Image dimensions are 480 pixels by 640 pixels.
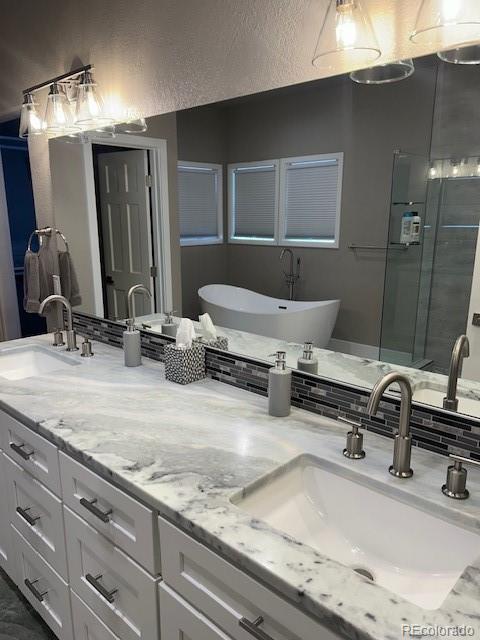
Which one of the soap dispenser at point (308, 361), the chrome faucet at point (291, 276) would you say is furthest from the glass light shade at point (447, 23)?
the soap dispenser at point (308, 361)

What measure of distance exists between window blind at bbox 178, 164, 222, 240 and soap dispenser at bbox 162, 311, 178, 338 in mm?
360

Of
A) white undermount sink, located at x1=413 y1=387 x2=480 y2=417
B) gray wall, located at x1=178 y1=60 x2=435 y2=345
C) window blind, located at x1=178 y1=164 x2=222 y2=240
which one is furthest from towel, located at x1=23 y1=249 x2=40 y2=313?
white undermount sink, located at x1=413 y1=387 x2=480 y2=417

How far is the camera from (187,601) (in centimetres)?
99

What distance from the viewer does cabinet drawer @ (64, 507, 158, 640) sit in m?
1.11

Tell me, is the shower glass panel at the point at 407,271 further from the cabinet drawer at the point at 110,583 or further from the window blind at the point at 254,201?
the cabinet drawer at the point at 110,583

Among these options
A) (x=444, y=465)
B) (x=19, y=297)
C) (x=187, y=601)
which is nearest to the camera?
(x=187, y=601)

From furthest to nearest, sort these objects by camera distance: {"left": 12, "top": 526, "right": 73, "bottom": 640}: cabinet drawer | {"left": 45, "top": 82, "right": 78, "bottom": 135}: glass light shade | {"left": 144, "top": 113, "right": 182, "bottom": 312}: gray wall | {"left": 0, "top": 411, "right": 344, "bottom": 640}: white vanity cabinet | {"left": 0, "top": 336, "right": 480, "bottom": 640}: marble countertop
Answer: {"left": 45, "top": 82, "right": 78, "bottom": 135}: glass light shade, {"left": 144, "top": 113, "right": 182, "bottom": 312}: gray wall, {"left": 12, "top": 526, "right": 73, "bottom": 640}: cabinet drawer, {"left": 0, "top": 411, "right": 344, "bottom": 640}: white vanity cabinet, {"left": 0, "top": 336, "right": 480, "bottom": 640}: marble countertop

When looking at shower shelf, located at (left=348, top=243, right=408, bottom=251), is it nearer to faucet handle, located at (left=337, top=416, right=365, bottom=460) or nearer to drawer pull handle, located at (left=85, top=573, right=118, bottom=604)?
faucet handle, located at (left=337, top=416, right=365, bottom=460)

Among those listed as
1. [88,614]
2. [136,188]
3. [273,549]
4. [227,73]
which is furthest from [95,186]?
[273,549]

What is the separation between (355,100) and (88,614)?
1.66 metres

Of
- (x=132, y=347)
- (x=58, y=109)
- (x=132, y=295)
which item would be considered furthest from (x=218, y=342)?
(x=58, y=109)

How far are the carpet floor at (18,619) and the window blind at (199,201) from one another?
1.58 m

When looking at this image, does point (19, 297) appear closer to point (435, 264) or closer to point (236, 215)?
point (236, 215)

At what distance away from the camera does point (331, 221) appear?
138 centimetres
